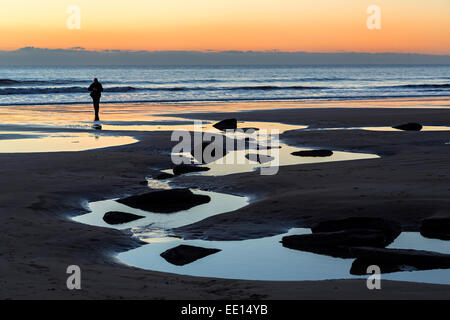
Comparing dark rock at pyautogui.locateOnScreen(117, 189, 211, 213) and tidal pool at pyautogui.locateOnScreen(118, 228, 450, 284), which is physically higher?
dark rock at pyautogui.locateOnScreen(117, 189, 211, 213)

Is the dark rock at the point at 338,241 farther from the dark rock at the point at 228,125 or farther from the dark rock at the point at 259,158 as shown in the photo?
the dark rock at the point at 228,125

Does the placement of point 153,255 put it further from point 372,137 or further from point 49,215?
point 372,137

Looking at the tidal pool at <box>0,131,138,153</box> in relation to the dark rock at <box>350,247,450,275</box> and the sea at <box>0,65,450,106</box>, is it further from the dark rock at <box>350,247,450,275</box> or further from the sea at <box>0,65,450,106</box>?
the sea at <box>0,65,450,106</box>

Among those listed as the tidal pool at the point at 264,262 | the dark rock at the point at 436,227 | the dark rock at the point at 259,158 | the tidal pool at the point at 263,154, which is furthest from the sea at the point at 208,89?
the dark rock at the point at 436,227

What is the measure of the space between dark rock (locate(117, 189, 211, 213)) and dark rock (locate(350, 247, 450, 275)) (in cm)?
372

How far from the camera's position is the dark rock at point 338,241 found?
7.18 m

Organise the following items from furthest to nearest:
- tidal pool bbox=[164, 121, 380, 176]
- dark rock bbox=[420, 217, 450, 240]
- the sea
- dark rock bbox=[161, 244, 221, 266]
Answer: the sea, tidal pool bbox=[164, 121, 380, 176], dark rock bbox=[420, 217, 450, 240], dark rock bbox=[161, 244, 221, 266]

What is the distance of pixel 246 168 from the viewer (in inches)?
517

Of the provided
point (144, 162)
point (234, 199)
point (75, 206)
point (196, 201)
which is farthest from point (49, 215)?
point (144, 162)

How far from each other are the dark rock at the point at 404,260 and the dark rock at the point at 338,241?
561 millimetres

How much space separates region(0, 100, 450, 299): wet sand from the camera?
219 inches

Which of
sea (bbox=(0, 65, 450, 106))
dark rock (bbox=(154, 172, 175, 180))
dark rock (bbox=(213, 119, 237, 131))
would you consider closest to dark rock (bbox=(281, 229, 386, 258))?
dark rock (bbox=(154, 172, 175, 180))

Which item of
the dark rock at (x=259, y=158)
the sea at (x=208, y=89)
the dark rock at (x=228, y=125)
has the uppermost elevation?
the sea at (x=208, y=89)
